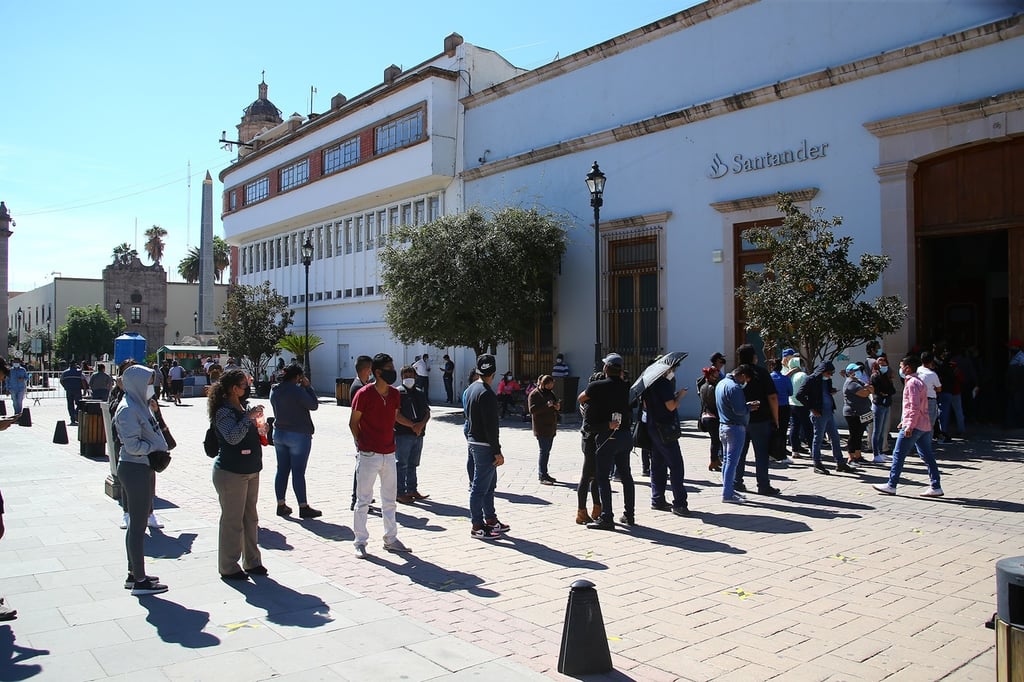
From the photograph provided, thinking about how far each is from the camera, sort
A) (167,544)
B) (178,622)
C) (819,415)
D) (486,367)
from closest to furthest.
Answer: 1. (178,622)
2. (167,544)
3. (486,367)
4. (819,415)

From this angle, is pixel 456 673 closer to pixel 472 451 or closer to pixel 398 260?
pixel 472 451

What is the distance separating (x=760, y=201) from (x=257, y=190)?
3172 cm

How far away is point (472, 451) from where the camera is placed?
26.8 feet

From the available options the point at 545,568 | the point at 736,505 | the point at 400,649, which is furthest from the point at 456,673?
the point at 736,505

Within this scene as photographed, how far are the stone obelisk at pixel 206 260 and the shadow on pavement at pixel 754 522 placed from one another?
4936 cm

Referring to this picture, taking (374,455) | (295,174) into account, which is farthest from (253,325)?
(374,455)

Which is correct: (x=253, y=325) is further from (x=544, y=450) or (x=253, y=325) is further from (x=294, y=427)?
(x=294, y=427)

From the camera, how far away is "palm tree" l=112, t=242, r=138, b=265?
8881cm

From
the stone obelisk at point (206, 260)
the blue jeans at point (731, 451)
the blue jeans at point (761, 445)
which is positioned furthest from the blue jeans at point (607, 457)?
the stone obelisk at point (206, 260)

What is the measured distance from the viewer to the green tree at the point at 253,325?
39.1 m

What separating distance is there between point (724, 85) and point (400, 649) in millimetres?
18704

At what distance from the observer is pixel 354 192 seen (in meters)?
33.8

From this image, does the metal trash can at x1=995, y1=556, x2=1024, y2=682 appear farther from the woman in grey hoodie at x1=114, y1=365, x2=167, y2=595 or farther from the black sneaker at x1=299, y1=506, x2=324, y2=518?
the black sneaker at x1=299, y1=506, x2=324, y2=518

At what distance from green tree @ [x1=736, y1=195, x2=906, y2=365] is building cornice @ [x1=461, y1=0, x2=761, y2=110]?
26.2ft
